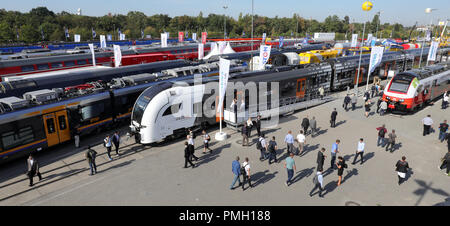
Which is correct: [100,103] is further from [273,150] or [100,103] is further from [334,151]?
[334,151]

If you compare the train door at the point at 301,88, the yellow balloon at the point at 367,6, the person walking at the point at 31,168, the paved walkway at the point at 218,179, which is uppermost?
the yellow balloon at the point at 367,6

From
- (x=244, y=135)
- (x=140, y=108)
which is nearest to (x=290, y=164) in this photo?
(x=244, y=135)

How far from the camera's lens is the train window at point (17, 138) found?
1280 cm

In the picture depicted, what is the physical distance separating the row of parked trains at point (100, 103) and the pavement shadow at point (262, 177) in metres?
5.76

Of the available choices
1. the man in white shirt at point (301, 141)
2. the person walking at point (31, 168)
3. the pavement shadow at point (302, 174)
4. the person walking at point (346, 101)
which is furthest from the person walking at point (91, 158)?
the person walking at point (346, 101)

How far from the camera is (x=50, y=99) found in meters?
15.2

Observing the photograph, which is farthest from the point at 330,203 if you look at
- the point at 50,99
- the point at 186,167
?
the point at 50,99

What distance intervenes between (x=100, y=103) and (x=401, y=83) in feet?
66.1

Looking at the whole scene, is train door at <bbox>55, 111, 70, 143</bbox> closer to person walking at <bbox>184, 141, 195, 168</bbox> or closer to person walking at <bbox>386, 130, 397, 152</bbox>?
person walking at <bbox>184, 141, 195, 168</bbox>

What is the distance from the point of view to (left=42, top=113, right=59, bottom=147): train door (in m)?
14.3

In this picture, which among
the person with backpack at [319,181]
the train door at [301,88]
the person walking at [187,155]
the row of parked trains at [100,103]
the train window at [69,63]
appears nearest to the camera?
the person with backpack at [319,181]

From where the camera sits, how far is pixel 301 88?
73.0 feet

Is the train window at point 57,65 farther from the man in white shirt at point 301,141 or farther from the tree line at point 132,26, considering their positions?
the tree line at point 132,26

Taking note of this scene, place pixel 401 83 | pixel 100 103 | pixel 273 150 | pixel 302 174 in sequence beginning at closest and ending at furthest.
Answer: pixel 302 174, pixel 273 150, pixel 100 103, pixel 401 83
